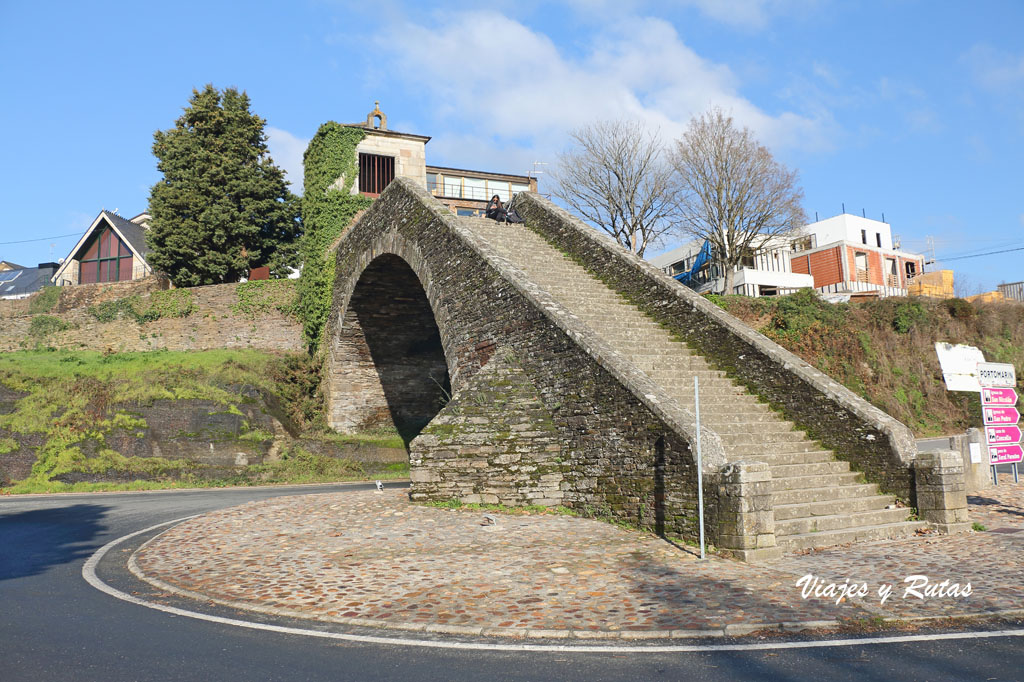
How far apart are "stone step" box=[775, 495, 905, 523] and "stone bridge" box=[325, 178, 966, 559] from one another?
0.02 m

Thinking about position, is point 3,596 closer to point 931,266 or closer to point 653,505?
point 653,505

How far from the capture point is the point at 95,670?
15.0ft

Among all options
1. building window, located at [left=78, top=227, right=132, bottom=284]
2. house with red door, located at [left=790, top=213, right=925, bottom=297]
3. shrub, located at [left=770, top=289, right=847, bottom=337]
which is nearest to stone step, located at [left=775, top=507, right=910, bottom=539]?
shrub, located at [left=770, top=289, right=847, bottom=337]

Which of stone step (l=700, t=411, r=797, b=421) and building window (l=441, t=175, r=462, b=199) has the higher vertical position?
building window (l=441, t=175, r=462, b=199)

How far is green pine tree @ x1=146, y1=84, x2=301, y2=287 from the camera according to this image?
31547 millimetres

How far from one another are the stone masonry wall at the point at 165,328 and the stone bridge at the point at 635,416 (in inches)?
483

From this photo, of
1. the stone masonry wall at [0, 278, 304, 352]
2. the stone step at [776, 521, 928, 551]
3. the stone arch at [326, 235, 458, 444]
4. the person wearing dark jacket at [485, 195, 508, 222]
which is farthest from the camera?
the stone masonry wall at [0, 278, 304, 352]

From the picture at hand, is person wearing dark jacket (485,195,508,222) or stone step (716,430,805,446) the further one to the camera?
person wearing dark jacket (485,195,508,222)

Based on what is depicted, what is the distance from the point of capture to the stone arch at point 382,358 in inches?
869

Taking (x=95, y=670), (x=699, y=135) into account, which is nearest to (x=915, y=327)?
(x=699, y=135)

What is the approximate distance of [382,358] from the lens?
24531 mm

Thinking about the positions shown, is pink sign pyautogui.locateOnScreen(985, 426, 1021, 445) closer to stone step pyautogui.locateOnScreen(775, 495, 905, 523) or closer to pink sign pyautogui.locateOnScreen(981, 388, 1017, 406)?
pink sign pyautogui.locateOnScreen(981, 388, 1017, 406)

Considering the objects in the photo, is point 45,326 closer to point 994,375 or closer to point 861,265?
point 994,375

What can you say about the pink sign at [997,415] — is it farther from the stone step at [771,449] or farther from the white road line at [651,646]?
the white road line at [651,646]
